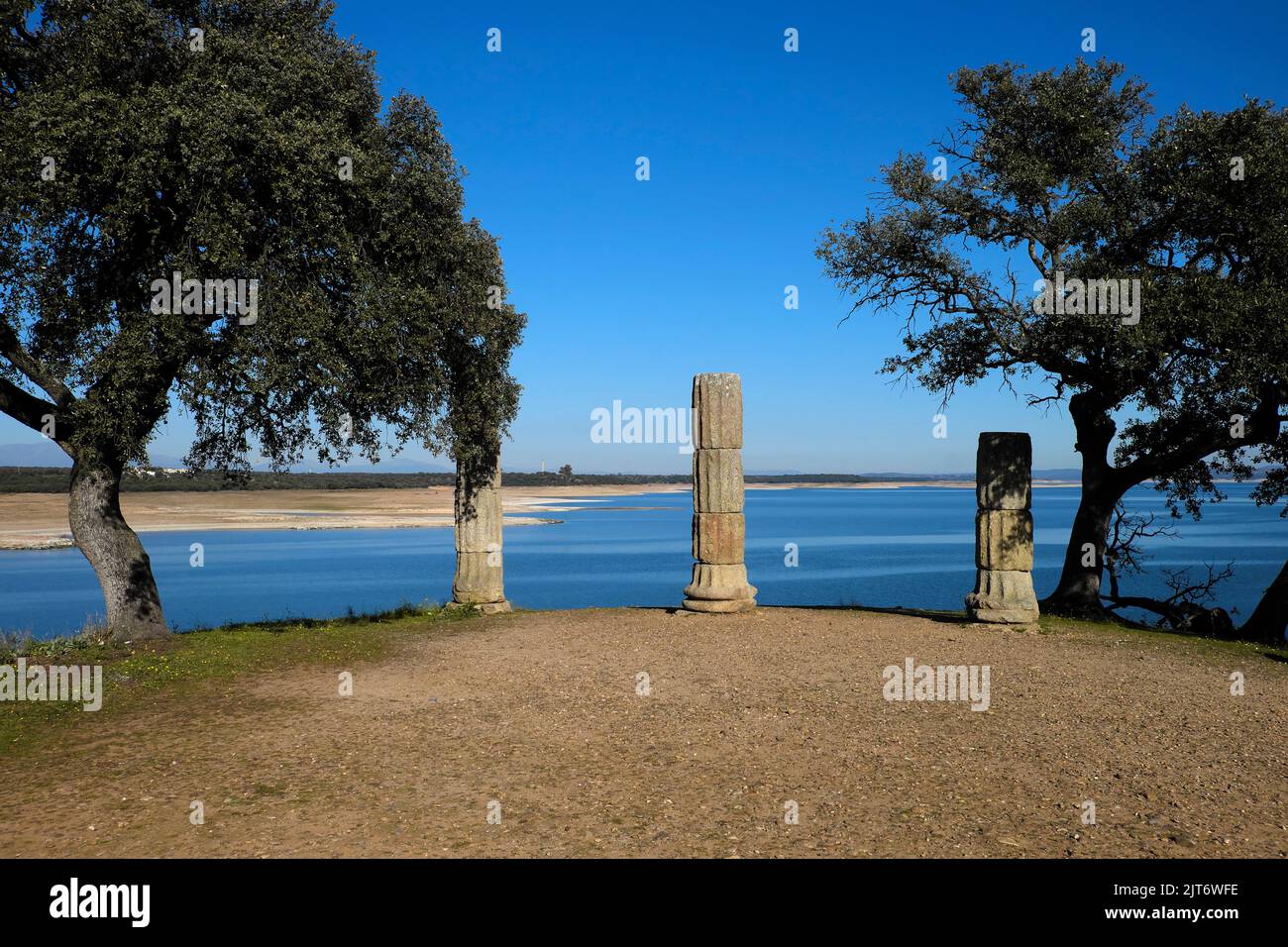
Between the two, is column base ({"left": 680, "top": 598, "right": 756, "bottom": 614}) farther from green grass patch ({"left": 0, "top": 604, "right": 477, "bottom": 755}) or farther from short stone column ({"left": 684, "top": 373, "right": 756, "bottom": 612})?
green grass patch ({"left": 0, "top": 604, "right": 477, "bottom": 755})

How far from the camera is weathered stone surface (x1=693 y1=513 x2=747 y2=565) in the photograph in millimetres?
21078

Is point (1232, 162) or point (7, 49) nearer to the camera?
point (7, 49)

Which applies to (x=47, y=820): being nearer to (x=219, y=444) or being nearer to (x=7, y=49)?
(x=219, y=444)

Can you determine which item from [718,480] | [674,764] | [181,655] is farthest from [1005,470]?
[181,655]

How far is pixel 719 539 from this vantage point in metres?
21.1

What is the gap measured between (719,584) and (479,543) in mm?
5630

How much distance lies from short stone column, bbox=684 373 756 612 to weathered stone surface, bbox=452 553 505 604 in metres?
4.46

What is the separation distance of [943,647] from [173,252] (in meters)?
15.1

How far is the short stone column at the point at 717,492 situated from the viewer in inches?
828

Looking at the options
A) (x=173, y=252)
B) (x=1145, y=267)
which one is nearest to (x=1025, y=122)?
(x=1145, y=267)

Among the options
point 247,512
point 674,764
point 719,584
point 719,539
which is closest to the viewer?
point 674,764

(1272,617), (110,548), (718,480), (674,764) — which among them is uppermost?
(718,480)

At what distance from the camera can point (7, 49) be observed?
1575 cm

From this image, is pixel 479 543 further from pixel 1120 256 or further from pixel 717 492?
pixel 1120 256
